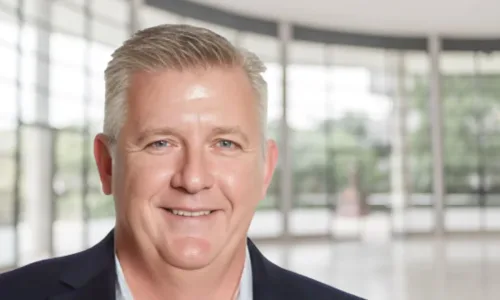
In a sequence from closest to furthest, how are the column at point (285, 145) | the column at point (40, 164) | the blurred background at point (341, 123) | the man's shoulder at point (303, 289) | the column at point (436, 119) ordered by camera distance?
the man's shoulder at point (303, 289) → the column at point (40, 164) → the blurred background at point (341, 123) → the column at point (285, 145) → the column at point (436, 119)

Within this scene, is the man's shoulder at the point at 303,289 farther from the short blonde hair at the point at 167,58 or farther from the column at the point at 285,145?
the column at the point at 285,145

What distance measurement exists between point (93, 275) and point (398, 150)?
18563 mm

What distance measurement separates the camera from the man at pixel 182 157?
106 centimetres

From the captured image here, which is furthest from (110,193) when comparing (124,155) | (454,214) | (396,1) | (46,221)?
(454,214)

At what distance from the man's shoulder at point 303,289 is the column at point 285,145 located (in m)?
16.5

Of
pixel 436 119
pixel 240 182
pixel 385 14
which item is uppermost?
pixel 385 14

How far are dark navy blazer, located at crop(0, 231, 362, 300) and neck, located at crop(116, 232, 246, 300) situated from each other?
0.05m

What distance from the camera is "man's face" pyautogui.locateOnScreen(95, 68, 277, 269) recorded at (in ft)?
3.46

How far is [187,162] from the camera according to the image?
106cm

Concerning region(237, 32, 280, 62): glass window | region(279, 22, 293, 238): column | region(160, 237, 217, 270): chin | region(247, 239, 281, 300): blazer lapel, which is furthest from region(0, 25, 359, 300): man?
region(279, 22, 293, 238): column

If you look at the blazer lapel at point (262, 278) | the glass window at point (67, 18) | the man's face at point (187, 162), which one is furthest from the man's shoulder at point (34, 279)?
the glass window at point (67, 18)

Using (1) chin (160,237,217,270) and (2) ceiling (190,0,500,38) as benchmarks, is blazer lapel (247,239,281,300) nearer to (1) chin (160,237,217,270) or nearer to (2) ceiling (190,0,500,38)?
(1) chin (160,237,217,270)

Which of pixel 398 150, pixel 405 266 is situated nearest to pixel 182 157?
pixel 405 266

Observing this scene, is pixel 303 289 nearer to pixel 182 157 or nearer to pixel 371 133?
pixel 182 157
